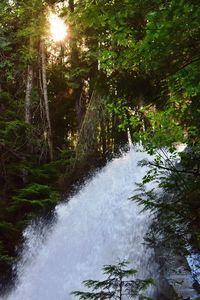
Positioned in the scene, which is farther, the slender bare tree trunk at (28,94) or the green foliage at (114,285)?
the slender bare tree trunk at (28,94)

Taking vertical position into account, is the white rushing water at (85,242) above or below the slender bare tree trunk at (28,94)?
below

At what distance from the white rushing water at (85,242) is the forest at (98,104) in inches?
29.8

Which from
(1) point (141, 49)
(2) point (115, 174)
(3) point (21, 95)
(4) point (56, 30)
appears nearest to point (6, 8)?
(4) point (56, 30)

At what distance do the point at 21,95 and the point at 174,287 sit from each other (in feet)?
44.8

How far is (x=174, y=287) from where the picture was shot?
305 inches

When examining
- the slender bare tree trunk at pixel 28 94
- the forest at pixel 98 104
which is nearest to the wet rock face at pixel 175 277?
the forest at pixel 98 104

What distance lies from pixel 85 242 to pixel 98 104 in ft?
18.8

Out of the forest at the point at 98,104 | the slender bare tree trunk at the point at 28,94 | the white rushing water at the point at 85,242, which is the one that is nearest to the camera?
the forest at the point at 98,104

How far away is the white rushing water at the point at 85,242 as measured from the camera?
32.9 ft

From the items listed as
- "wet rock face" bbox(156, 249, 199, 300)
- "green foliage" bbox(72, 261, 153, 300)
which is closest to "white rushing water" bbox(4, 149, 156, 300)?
"wet rock face" bbox(156, 249, 199, 300)

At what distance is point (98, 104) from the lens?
14.9m

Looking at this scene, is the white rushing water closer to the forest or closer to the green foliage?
the forest

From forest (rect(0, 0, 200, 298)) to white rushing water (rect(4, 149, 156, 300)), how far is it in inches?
29.8

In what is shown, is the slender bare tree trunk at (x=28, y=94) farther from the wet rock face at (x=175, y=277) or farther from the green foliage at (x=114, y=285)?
the green foliage at (x=114, y=285)
